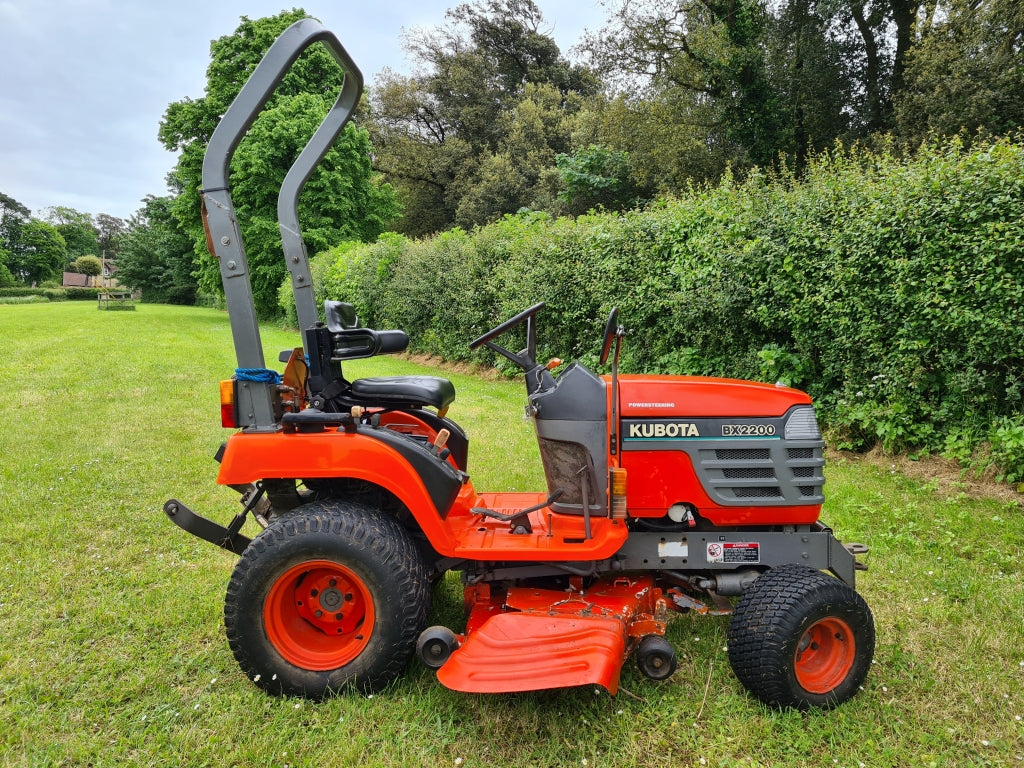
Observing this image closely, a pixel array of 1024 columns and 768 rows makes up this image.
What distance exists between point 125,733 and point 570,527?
189 cm

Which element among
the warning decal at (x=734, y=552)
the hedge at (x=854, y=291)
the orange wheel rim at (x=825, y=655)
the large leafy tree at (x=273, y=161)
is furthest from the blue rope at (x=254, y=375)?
the large leafy tree at (x=273, y=161)

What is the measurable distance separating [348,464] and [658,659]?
149 centimetres

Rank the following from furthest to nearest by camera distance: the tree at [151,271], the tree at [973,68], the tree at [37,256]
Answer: the tree at [37,256] < the tree at [151,271] < the tree at [973,68]

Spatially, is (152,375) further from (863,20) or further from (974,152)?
(863,20)

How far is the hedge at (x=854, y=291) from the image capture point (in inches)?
186

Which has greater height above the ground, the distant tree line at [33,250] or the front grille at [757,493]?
Result: the distant tree line at [33,250]

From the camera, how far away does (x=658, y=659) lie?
2549mm

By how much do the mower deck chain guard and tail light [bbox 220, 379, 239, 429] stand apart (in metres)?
0.42

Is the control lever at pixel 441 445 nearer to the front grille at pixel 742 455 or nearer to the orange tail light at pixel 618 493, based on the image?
A: the orange tail light at pixel 618 493

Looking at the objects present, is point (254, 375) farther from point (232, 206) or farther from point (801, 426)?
point (801, 426)

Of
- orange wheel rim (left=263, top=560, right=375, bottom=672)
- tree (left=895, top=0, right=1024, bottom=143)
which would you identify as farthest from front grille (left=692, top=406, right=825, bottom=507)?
tree (left=895, top=0, right=1024, bottom=143)

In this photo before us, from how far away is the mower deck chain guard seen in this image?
112 inches

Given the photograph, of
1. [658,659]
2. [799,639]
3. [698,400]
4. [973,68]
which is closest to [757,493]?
[698,400]

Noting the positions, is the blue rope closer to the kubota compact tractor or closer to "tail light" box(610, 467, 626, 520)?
the kubota compact tractor
